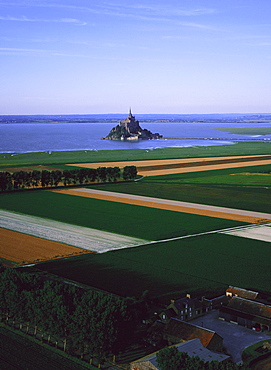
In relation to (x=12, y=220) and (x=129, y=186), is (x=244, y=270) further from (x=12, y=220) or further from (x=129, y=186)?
(x=129, y=186)

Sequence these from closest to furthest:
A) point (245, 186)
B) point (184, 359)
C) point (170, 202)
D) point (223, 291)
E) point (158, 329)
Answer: point (184, 359) → point (158, 329) → point (223, 291) → point (170, 202) → point (245, 186)

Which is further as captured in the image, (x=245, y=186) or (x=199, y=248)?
(x=245, y=186)

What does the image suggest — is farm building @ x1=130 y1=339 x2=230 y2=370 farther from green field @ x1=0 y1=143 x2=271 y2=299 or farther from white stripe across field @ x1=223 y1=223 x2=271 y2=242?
white stripe across field @ x1=223 y1=223 x2=271 y2=242

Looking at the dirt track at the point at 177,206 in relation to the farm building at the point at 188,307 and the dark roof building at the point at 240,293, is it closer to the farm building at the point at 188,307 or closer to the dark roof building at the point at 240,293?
the dark roof building at the point at 240,293

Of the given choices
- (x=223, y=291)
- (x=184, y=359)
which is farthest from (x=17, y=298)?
(x=223, y=291)

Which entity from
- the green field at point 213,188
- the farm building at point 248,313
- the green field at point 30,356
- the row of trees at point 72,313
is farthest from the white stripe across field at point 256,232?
the green field at point 30,356

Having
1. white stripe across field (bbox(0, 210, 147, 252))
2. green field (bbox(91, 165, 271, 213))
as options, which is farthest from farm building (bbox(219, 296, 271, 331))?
green field (bbox(91, 165, 271, 213))
